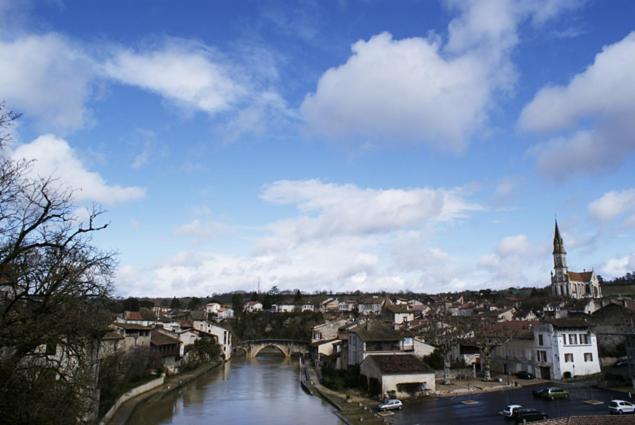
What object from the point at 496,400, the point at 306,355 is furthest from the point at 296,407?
the point at 306,355

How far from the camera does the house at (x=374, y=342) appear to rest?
49125 millimetres

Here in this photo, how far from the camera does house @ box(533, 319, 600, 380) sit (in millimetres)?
49719

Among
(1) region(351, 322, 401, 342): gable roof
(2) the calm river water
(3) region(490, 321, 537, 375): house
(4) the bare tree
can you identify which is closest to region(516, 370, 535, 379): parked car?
(3) region(490, 321, 537, 375): house

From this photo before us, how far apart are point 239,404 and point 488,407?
20875mm

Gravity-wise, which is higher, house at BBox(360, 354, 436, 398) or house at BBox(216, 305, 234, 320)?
house at BBox(216, 305, 234, 320)

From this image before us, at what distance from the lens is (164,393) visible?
47.8 m

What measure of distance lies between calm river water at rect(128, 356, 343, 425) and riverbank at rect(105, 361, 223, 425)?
0.62 metres

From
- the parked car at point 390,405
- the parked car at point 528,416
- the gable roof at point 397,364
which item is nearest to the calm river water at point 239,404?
the parked car at point 390,405

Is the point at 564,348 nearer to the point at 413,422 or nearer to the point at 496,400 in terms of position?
the point at 496,400

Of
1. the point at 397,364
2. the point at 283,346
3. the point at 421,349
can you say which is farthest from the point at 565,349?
the point at 283,346

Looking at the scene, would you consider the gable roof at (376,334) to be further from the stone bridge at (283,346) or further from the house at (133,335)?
the stone bridge at (283,346)

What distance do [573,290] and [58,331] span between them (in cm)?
15964

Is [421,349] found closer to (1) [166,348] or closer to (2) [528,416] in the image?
(2) [528,416]

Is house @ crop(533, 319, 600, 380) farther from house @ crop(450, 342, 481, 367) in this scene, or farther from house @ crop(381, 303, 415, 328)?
house @ crop(381, 303, 415, 328)
